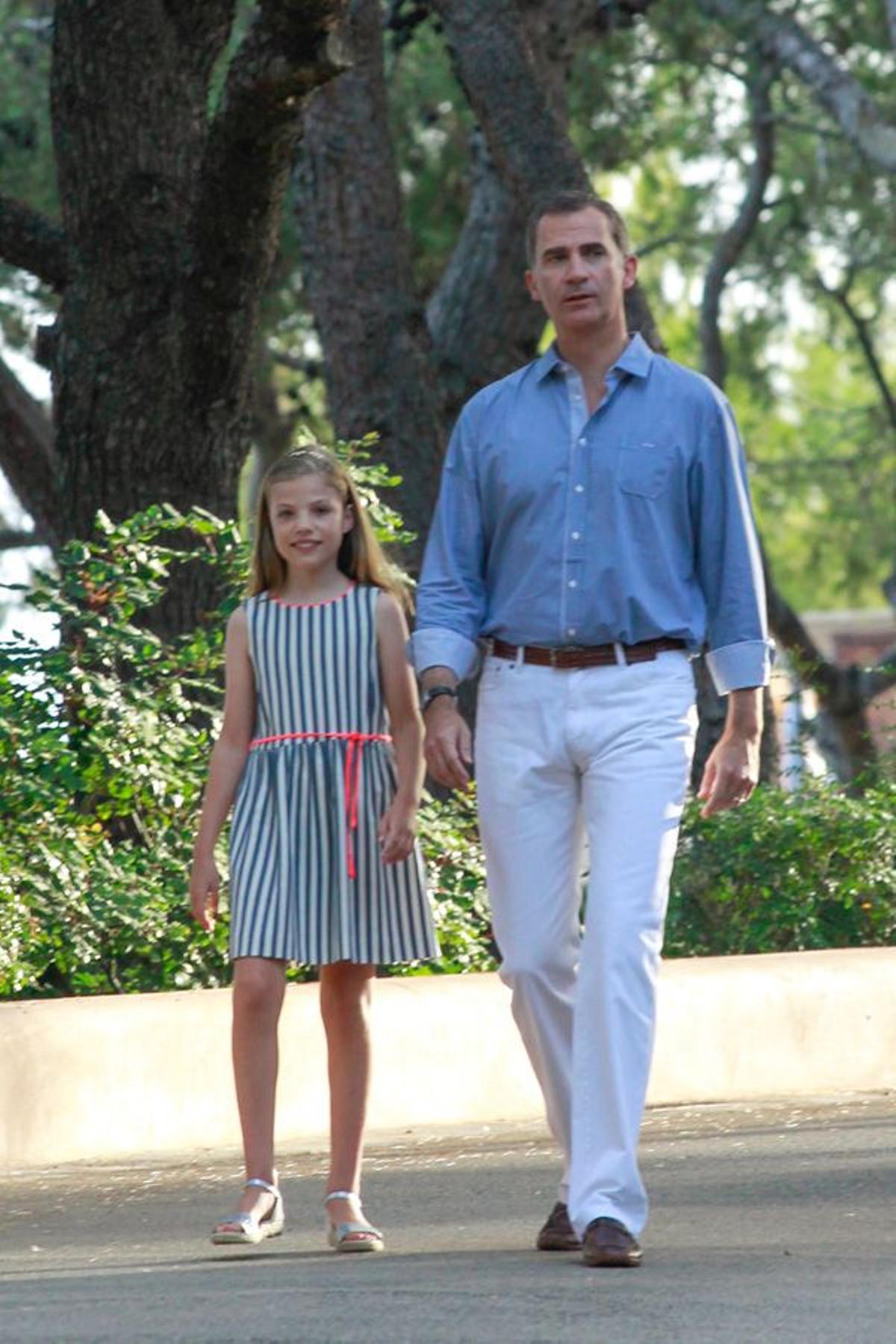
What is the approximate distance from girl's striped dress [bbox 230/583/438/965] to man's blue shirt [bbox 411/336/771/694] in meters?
0.30

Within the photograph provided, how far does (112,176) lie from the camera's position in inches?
448

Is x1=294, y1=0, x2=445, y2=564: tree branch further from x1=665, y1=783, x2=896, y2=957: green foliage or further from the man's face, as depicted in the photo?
the man's face

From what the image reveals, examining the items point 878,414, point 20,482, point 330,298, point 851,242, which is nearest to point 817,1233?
point 330,298

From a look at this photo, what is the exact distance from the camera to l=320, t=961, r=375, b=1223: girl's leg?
6.09 metres

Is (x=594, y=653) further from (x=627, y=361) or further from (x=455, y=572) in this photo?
(x=627, y=361)

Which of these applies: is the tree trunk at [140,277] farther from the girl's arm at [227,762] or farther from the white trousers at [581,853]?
the white trousers at [581,853]

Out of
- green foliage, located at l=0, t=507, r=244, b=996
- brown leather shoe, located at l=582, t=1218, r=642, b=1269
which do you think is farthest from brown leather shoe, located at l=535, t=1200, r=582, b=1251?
green foliage, located at l=0, t=507, r=244, b=996

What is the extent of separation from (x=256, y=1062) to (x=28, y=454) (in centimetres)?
987

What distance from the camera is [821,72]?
18.8m

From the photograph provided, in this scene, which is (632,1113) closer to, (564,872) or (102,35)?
(564,872)

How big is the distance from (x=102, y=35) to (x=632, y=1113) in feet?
22.6

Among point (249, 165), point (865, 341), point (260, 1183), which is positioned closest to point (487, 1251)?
point (260, 1183)

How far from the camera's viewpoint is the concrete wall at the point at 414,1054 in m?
7.61

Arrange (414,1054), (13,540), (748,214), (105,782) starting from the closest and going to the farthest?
(414,1054)
(105,782)
(748,214)
(13,540)
